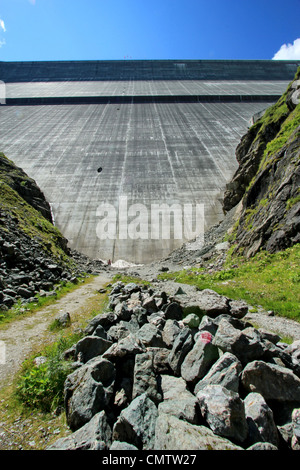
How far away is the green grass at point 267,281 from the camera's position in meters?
6.32

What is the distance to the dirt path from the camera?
4.37 m

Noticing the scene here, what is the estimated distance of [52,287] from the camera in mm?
9852

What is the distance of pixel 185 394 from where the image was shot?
279cm

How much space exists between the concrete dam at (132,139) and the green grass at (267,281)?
10.9 metres

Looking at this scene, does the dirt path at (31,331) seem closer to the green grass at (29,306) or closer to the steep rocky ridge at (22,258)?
the green grass at (29,306)

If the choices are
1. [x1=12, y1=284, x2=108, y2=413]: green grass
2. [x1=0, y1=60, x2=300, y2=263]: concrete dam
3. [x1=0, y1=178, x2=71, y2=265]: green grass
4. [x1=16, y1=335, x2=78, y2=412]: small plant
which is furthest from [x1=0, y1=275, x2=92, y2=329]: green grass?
[x1=0, y1=60, x2=300, y2=263]: concrete dam

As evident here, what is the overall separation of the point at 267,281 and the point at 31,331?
6.59 m

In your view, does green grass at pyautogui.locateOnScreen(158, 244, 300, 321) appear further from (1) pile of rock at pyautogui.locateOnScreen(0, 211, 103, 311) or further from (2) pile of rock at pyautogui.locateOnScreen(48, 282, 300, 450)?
(1) pile of rock at pyautogui.locateOnScreen(0, 211, 103, 311)

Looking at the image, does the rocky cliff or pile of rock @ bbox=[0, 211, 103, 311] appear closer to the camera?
pile of rock @ bbox=[0, 211, 103, 311]

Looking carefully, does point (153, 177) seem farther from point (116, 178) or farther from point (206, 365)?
point (206, 365)

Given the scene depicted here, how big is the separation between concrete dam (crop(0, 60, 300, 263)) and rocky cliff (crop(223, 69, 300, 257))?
7.77 metres

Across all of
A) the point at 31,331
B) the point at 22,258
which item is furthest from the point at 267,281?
the point at 22,258

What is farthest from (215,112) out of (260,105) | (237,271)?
(237,271)
